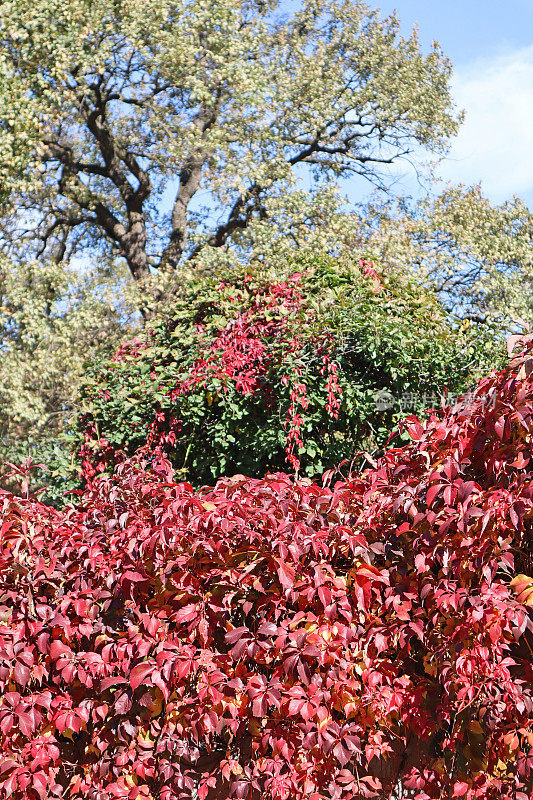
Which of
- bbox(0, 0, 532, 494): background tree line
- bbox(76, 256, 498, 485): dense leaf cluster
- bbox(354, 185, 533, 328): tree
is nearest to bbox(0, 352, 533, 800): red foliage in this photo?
bbox(76, 256, 498, 485): dense leaf cluster

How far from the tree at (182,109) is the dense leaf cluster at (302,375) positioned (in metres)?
6.06

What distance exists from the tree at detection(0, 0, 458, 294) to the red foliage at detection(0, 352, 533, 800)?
9.14 meters

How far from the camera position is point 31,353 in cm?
1170

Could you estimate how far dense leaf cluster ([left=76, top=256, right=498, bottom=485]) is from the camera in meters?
5.09

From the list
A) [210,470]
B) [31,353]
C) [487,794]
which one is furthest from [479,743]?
[31,353]

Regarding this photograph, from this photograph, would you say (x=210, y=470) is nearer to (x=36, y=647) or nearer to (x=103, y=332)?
(x=36, y=647)

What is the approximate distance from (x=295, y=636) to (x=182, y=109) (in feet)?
43.3

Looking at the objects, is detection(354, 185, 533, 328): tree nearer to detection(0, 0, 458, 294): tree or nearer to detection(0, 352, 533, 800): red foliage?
detection(0, 0, 458, 294): tree

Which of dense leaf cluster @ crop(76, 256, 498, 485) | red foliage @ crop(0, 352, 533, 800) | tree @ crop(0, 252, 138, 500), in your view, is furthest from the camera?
tree @ crop(0, 252, 138, 500)

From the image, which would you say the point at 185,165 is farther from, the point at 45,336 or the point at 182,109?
the point at 45,336

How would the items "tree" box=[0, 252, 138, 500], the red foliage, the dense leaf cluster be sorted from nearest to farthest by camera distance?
the red foliage
the dense leaf cluster
"tree" box=[0, 252, 138, 500]

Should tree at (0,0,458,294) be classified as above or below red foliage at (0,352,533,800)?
above

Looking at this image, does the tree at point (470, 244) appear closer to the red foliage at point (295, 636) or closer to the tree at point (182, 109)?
the tree at point (182, 109)

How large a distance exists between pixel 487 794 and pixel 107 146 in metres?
13.7
